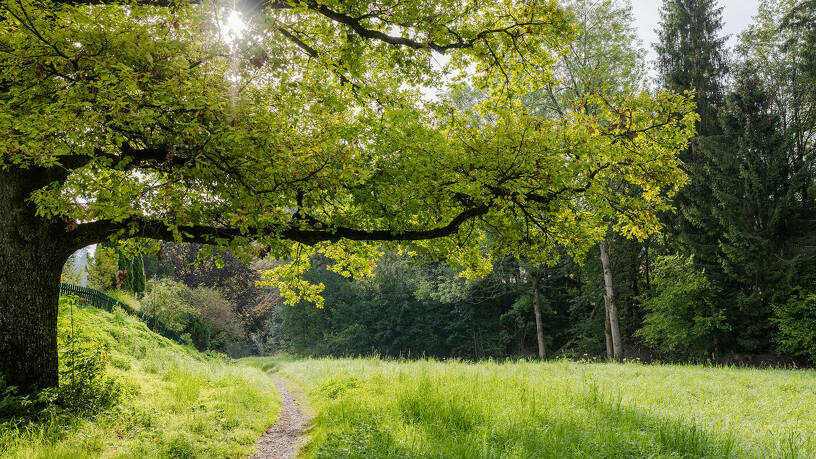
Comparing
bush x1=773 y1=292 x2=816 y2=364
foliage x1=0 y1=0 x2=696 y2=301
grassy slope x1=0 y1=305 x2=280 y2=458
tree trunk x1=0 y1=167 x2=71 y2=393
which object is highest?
foliage x1=0 y1=0 x2=696 y2=301

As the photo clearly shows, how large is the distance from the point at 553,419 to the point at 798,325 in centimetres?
2109

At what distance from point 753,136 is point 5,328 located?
96.5 ft

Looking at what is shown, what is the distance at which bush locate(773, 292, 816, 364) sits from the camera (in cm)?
1964

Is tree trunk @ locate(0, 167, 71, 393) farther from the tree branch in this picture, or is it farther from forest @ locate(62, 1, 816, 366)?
forest @ locate(62, 1, 816, 366)

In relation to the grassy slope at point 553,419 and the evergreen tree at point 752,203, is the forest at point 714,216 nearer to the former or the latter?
the evergreen tree at point 752,203

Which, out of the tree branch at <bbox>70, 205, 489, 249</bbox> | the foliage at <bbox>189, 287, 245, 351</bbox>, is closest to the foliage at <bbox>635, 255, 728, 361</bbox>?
the tree branch at <bbox>70, 205, 489, 249</bbox>

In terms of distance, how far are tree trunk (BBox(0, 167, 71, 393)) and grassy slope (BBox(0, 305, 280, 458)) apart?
1026 mm

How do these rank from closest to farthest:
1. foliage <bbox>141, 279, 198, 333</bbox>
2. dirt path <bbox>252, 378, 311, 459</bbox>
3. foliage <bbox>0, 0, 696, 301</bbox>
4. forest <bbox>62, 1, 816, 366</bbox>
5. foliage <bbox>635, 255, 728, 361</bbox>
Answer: foliage <bbox>0, 0, 696, 301</bbox>, dirt path <bbox>252, 378, 311, 459</bbox>, forest <bbox>62, 1, 816, 366</bbox>, foliage <bbox>141, 279, 198, 333</bbox>, foliage <bbox>635, 255, 728, 361</bbox>

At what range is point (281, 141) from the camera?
19.0 feet

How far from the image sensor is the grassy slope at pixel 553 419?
537 centimetres

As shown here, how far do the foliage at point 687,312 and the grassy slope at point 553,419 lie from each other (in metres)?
13.5

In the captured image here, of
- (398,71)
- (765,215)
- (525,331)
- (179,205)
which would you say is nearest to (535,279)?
(525,331)

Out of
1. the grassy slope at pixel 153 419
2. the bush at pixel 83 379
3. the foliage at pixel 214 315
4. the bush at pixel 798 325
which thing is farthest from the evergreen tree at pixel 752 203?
the foliage at pixel 214 315

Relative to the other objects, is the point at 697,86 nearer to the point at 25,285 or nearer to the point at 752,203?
the point at 752,203
